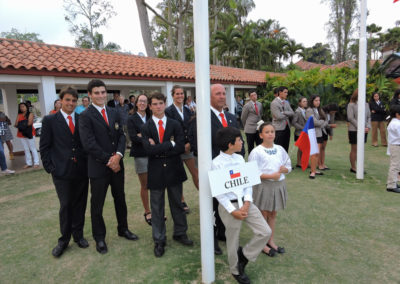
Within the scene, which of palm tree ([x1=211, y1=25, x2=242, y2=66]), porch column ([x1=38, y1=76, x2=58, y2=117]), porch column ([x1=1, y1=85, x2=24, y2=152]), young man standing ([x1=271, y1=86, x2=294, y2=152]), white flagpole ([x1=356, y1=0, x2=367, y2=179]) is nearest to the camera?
white flagpole ([x1=356, y1=0, x2=367, y2=179])

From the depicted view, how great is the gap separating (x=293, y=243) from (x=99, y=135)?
259cm

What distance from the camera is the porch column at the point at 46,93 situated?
306 inches

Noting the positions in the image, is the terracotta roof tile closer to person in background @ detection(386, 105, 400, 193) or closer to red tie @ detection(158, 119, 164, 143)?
red tie @ detection(158, 119, 164, 143)

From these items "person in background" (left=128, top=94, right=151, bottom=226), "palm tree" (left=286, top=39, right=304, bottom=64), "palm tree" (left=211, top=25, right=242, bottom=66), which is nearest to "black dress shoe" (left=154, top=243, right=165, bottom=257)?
"person in background" (left=128, top=94, right=151, bottom=226)

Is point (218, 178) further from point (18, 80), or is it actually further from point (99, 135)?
point (18, 80)

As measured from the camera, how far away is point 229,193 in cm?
245

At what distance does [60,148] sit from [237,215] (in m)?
2.15

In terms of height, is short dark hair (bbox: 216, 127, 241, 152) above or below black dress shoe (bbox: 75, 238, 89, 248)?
above

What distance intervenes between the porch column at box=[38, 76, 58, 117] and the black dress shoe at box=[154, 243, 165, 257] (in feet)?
21.3

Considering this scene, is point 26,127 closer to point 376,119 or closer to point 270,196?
point 270,196

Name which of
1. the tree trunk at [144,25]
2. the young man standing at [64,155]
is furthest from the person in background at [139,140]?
the tree trunk at [144,25]

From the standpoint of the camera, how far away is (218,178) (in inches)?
89.9

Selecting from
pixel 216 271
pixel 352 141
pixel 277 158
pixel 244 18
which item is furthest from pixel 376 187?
pixel 244 18

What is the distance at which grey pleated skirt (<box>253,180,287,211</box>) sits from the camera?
2.92 metres
